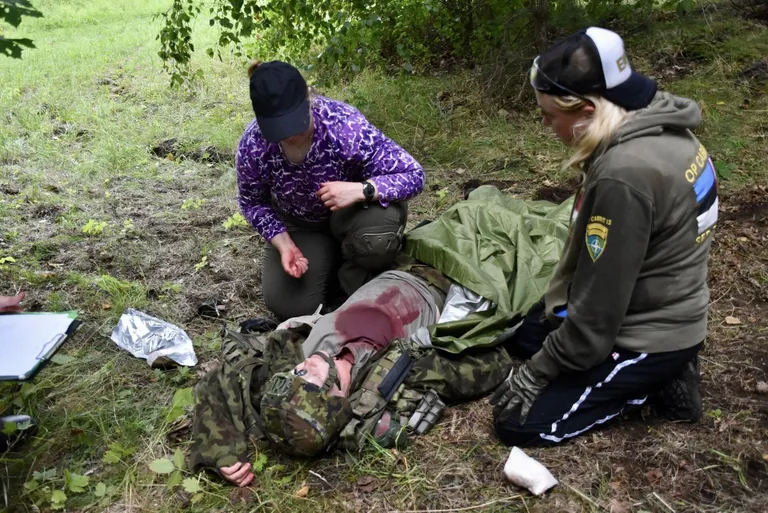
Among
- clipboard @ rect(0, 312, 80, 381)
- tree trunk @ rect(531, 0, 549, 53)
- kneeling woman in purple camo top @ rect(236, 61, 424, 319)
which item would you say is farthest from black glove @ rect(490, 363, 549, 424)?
tree trunk @ rect(531, 0, 549, 53)

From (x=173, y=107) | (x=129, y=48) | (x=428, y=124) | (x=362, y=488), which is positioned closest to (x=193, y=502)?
(x=362, y=488)

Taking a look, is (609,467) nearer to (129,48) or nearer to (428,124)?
(428,124)

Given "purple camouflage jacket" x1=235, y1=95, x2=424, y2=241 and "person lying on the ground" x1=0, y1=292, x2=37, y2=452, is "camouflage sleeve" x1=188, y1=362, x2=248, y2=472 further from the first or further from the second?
"purple camouflage jacket" x1=235, y1=95, x2=424, y2=241

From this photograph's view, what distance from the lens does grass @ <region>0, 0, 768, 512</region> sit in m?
2.09

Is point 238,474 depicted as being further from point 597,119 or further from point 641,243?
point 597,119

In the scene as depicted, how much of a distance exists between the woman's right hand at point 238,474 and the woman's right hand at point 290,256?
1125 millimetres

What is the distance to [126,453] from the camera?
2.30 meters

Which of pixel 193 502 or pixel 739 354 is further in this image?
pixel 739 354

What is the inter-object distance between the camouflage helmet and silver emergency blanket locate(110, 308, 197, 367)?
843 millimetres

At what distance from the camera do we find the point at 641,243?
1756 millimetres

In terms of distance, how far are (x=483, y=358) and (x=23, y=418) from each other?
6.33 feet

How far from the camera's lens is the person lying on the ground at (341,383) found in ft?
7.11

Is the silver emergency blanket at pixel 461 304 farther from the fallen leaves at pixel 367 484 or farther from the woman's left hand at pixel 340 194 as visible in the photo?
the fallen leaves at pixel 367 484

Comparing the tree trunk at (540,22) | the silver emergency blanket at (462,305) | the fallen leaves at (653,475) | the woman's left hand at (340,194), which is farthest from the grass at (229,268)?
the woman's left hand at (340,194)
